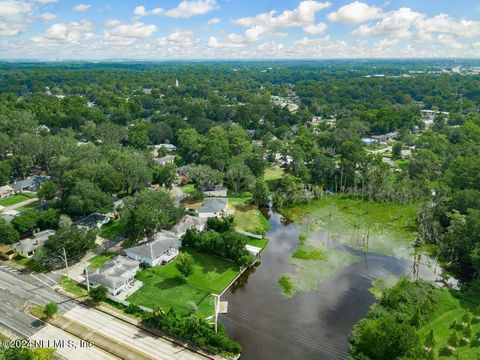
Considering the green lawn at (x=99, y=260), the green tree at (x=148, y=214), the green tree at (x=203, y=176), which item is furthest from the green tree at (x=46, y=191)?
the green tree at (x=203, y=176)

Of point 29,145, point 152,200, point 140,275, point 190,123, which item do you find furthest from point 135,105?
point 140,275

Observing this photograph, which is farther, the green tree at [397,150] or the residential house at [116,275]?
the green tree at [397,150]

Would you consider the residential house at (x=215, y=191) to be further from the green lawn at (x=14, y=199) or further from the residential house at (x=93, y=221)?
the green lawn at (x=14, y=199)

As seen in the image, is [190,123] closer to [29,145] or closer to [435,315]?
[29,145]

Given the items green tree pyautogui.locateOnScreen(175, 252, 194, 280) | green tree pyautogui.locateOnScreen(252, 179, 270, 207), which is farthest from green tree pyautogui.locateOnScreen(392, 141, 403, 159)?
green tree pyautogui.locateOnScreen(175, 252, 194, 280)

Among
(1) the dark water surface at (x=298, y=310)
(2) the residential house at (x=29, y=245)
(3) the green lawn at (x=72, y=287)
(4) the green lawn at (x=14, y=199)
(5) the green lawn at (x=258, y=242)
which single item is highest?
(2) the residential house at (x=29, y=245)

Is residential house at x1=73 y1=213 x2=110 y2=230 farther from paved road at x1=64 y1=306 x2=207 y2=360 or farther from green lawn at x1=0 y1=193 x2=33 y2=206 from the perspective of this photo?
green lawn at x1=0 y1=193 x2=33 y2=206

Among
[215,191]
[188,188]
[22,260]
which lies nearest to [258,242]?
[215,191]
